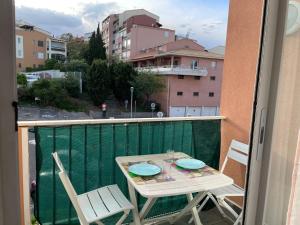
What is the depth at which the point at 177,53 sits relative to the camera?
8.59 m

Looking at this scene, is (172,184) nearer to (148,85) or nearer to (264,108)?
(264,108)

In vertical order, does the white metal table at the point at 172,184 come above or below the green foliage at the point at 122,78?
below

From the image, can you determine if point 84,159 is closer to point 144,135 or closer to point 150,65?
point 144,135

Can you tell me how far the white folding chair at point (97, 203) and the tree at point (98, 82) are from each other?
3.48 metres

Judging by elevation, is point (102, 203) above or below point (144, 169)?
below

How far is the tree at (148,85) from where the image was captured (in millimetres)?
6892

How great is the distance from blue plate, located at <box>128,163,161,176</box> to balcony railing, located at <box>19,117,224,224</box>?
1.24ft

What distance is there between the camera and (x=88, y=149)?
6.51 ft

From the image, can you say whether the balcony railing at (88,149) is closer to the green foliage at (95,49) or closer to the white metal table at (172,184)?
the white metal table at (172,184)

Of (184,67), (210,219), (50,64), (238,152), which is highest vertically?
(184,67)

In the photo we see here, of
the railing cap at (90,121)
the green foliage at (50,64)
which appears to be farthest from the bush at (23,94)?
the green foliage at (50,64)

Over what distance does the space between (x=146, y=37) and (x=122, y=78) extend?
3.13 metres

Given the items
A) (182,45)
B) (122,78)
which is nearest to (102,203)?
(122,78)

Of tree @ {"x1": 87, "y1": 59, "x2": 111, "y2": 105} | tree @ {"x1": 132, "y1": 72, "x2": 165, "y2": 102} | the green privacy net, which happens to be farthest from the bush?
tree @ {"x1": 132, "y1": 72, "x2": 165, "y2": 102}
